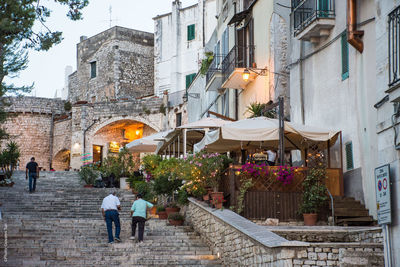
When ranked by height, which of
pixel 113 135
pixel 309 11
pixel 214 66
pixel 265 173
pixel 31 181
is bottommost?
pixel 265 173

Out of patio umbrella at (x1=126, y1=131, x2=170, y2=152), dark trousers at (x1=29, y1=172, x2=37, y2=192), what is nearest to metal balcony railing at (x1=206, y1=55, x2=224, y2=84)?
patio umbrella at (x1=126, y1=131, x2=170, y2=152)

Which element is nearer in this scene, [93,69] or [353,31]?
[353,31]

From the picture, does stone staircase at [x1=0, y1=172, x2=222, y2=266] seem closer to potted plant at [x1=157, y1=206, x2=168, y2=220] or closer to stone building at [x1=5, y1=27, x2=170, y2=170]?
potted plant at [x1=157, y1=206, x2=168, y2=220]

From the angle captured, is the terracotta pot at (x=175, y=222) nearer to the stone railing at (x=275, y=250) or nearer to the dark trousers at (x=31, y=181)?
the stone railing at (x=275, y=250)

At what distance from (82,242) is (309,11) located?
8.41 metres

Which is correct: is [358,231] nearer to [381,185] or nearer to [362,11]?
[381,185]

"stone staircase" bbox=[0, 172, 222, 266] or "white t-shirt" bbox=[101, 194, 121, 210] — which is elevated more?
"white t-shirt" bbox=[101, 194, 121, 210]

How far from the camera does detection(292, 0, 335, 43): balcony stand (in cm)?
1675

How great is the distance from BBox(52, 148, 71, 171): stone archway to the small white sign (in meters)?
37.2

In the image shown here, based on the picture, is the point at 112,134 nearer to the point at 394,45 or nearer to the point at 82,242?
the point at 82,242

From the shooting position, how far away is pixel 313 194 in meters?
14.6

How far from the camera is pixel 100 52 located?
A: 50.7 m

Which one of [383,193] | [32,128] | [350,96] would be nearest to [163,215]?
[350,96]

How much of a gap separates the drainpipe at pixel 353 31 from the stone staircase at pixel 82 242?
5.63 metres
